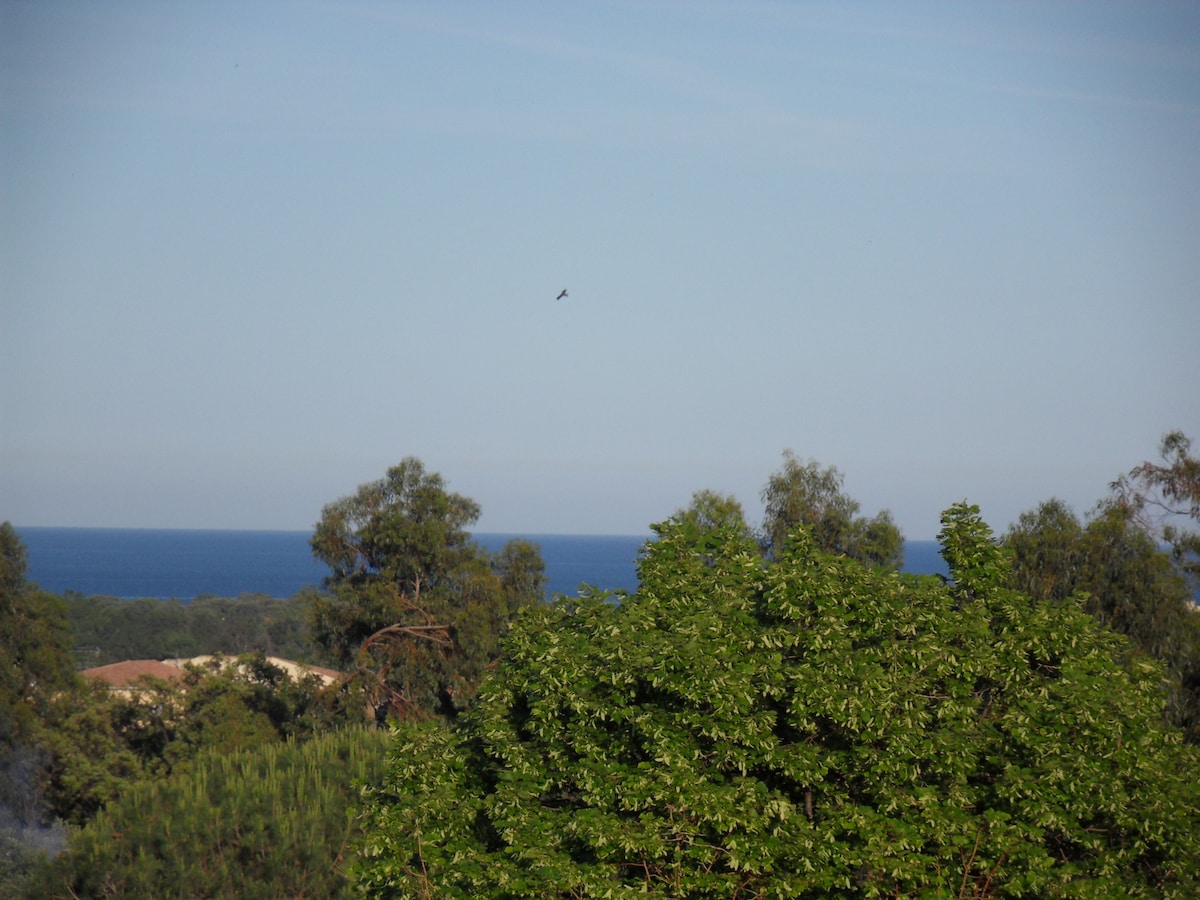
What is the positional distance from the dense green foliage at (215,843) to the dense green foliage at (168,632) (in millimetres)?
59818

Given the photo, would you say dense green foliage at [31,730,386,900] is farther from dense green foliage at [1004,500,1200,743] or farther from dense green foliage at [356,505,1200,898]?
dense green foliage at [1004,500,1200,743]

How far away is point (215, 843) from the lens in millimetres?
23078

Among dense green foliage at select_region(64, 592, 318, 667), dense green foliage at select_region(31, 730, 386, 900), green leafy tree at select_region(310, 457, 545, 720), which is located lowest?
dense green foliage at select_region(64, 592, 318, 667)

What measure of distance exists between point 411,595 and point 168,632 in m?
59.8

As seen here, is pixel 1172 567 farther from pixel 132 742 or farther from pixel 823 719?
pixel 132 742

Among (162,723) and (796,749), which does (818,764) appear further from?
(162,723)

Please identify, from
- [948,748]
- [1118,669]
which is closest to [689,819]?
[948,748]

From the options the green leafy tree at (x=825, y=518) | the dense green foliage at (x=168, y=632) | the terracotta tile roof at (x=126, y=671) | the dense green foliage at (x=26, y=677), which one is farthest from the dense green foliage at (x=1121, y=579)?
the dense green foliage at (x=168, y=632)

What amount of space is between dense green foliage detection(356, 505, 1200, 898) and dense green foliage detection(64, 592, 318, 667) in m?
72.8

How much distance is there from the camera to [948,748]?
12148mm

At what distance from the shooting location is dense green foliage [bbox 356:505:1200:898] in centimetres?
1183

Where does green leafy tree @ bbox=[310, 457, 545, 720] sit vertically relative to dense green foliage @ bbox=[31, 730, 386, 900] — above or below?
above

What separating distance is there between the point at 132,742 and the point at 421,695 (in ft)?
33.5

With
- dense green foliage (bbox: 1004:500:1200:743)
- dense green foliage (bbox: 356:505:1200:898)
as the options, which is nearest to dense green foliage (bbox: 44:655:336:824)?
dense green foliage (bbox: 1004:500:1200:743)
